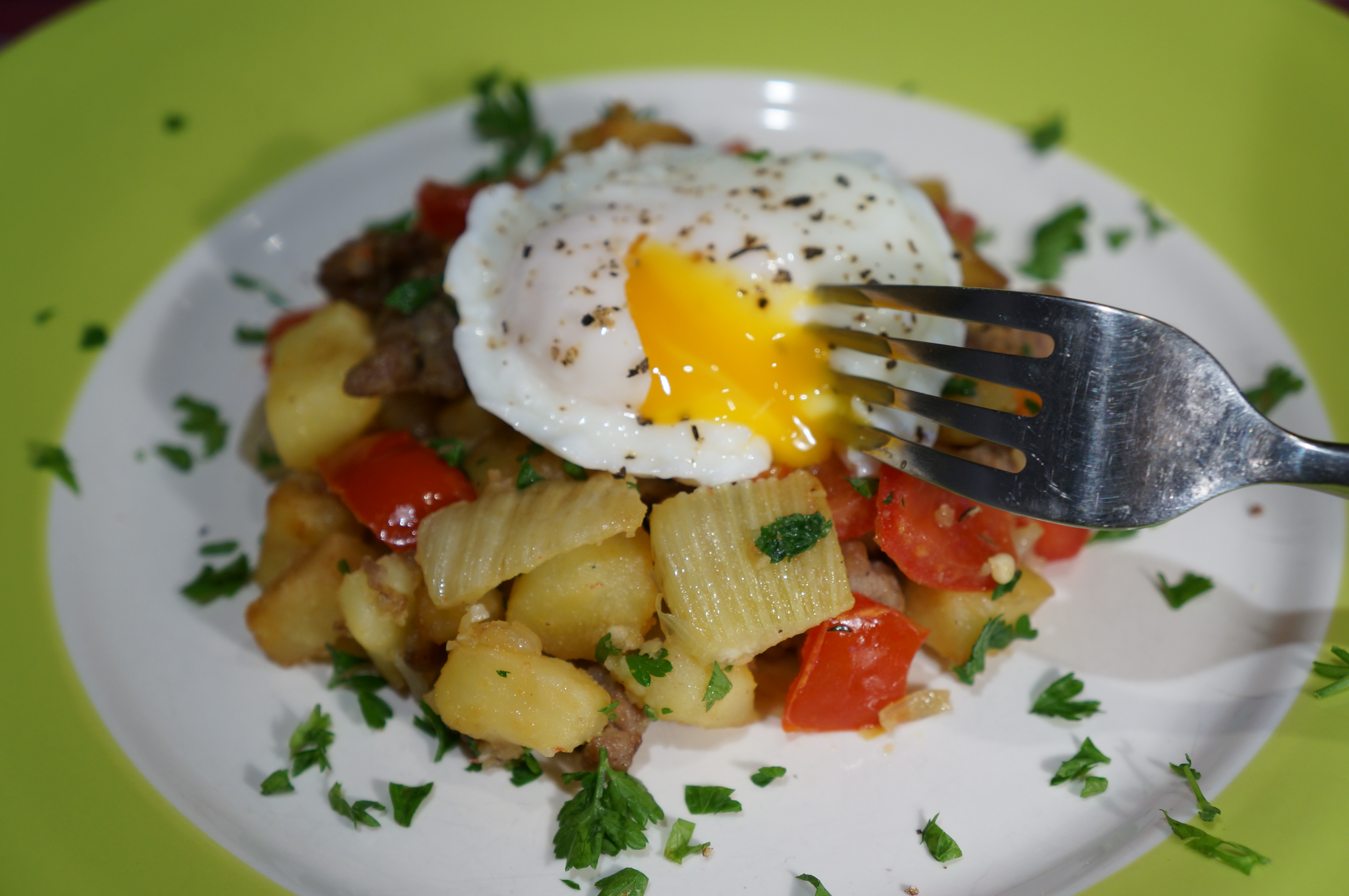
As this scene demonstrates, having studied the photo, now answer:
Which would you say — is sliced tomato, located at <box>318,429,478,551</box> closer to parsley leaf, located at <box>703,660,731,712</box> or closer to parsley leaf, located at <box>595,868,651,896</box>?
parsley leaf, located at <box>703,660,731,712</box>

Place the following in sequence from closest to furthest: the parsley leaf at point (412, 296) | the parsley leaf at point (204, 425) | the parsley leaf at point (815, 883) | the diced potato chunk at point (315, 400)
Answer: the parsley leaf at point (815, 883), the diced potato chunk at point (315, 400), the parsley leaf at point (412, 296), the parsley leaf at point (204, 425)

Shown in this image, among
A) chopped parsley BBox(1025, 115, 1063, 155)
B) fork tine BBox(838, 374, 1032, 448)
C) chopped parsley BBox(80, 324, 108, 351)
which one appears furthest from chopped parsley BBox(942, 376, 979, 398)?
chopped parsley BBox(80, 324, 108, 351)

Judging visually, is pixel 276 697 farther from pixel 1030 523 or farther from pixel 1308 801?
pixel 1308 801

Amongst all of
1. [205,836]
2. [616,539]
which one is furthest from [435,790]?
[616,539]

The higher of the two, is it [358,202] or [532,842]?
[358,202]

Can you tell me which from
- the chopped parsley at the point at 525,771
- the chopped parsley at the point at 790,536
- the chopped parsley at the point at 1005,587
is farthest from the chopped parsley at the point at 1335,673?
the chopped parsley at the point at 525,771

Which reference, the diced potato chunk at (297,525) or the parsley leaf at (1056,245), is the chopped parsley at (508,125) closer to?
the diced potato chunk at (297,525)
